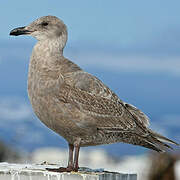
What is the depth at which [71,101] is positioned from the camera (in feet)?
22.3

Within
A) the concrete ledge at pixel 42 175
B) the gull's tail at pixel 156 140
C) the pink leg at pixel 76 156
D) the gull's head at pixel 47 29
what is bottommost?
the concrete ledge at pixel 42 175

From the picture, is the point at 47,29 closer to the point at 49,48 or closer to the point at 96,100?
the point at 49,48

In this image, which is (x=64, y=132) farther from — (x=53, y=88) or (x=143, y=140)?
(x=143, y=140)

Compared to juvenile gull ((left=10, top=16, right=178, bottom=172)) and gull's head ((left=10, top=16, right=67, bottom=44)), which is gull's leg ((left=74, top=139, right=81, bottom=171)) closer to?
juvenile gull ((left=10, top=16, right=178, bottom=172))

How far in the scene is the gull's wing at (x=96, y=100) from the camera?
6.87 meters

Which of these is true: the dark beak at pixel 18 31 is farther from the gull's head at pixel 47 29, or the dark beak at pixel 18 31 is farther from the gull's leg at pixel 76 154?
the gull's leg at pixel 76 154

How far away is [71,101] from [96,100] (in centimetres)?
53

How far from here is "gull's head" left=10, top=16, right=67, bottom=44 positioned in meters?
7.39

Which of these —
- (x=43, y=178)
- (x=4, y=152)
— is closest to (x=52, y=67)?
(x=43, y=178)

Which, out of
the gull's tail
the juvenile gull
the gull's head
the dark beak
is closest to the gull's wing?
the juvenile gull

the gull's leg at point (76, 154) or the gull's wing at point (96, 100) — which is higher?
the gull's wing at point (96, 100)

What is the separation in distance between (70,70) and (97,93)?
64cm

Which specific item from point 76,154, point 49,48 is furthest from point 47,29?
point 76,154

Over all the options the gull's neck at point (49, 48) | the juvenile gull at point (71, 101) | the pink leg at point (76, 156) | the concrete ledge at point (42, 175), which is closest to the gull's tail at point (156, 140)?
the juvenile gull at point (71, 101)
